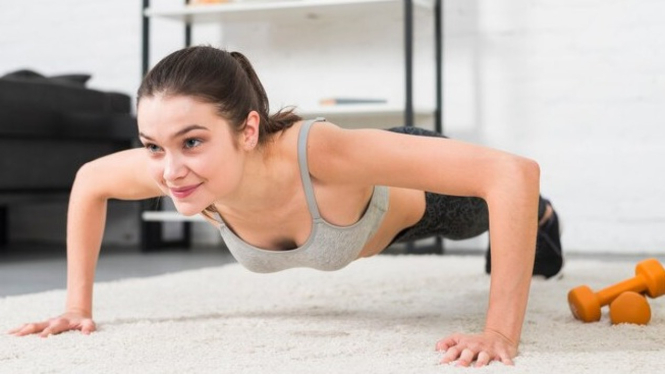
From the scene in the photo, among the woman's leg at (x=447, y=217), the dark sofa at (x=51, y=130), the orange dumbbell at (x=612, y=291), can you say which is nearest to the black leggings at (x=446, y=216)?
the woman's leg at (x=447, y=217)

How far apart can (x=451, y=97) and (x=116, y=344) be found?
89.3 inches

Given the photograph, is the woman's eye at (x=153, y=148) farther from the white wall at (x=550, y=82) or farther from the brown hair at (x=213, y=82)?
the white wall at (x=550, y=82)

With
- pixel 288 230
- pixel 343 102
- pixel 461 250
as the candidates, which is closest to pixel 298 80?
pixel 343 102

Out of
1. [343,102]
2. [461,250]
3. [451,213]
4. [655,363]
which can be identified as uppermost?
[343,102]

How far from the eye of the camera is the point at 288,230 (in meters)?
1.58

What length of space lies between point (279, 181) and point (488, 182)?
35cm

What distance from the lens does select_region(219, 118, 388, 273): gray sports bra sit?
5.08 ft

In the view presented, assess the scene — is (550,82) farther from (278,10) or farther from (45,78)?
(45,78)

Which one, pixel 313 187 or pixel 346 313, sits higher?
pixel 313 187

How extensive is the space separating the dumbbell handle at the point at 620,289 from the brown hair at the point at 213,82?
74cm

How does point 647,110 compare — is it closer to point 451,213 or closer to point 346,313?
point 451,213

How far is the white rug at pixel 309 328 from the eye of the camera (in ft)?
4.20

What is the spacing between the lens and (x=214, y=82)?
131 cm

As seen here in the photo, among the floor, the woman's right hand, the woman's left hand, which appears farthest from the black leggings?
the floor
